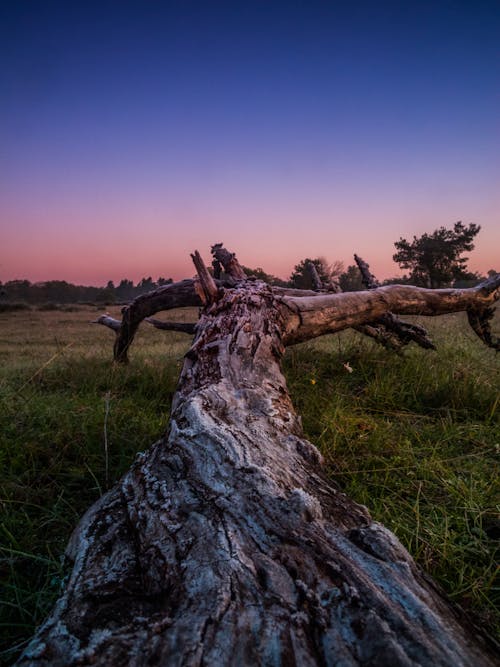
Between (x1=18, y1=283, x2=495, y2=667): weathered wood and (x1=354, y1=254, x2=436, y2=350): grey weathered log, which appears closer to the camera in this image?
(x1=18, y1=283, x2=495, y2=667): weathered wood

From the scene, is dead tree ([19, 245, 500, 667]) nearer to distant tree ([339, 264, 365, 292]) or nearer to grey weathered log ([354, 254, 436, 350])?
grey weathered log ([354, 254, 436, 350])

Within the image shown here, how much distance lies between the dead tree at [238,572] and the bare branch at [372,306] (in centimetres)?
163

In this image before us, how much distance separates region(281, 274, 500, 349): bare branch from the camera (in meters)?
3.45

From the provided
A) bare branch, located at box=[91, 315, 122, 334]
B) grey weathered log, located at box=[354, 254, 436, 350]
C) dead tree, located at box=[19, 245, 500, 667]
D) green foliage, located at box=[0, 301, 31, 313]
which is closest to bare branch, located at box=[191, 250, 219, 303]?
dead tree, located at box=[19, 245, 500, 667]

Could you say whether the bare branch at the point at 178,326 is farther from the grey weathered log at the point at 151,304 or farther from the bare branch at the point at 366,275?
the bare branch at the point at 366,275

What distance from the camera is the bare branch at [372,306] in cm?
345

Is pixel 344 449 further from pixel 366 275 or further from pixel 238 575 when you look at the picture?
pixel 366 275

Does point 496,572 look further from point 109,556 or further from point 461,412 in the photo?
point 461,412

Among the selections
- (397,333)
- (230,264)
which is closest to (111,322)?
(230,264)

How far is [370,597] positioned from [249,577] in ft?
0.97

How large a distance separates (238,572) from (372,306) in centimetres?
348

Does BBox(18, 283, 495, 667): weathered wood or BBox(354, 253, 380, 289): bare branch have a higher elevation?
BBox(354, 253, 380, 289): bare branch

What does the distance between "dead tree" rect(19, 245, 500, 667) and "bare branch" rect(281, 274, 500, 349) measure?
5.36ft

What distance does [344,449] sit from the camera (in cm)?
247
